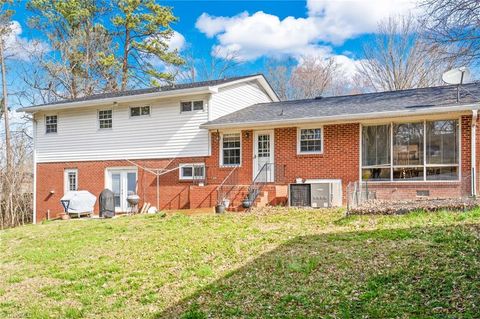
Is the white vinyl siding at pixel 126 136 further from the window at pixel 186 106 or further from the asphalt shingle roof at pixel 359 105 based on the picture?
the asphalt shingle roof at pixel 359 105

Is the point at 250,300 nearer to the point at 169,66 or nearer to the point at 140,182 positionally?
the point at 140,182

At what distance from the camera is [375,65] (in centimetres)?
2927

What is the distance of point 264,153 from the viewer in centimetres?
1560

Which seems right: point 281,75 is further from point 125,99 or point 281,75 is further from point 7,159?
point 7,159

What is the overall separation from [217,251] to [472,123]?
8880mm

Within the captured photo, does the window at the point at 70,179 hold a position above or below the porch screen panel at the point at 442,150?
below

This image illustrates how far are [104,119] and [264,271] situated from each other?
47.0ft

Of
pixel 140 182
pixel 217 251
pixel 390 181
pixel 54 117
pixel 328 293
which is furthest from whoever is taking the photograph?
pixel 54 117

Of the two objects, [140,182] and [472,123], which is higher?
[472,123]

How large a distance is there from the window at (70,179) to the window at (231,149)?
785 cm

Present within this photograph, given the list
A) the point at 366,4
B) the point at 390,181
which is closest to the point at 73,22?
the point at 366,4

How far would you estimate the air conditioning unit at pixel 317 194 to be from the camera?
13008mm

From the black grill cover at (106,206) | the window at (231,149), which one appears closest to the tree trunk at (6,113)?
the black grill cover at (106,206)

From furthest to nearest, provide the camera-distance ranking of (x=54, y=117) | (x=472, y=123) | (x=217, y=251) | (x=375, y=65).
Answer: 1. (x=375, y=65)
2. (x=54, y=117)
3. (x=472, y=123)
4. (x=217, y=251)
